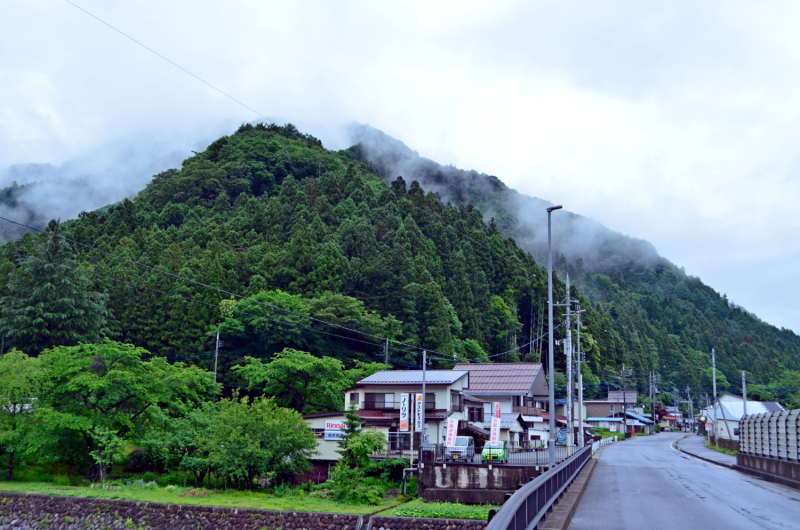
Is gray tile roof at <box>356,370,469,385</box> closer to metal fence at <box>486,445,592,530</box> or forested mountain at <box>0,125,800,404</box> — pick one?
forested mountain at <box>0,125,800,404</box>

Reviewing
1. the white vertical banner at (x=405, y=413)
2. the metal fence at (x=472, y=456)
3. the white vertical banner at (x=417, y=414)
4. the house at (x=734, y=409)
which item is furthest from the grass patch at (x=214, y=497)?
the house at (x=734, y=409)

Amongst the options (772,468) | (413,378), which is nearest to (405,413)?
(413,378)

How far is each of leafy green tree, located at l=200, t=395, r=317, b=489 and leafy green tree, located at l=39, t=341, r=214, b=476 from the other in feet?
10.4

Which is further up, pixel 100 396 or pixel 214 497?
pixel 100 396

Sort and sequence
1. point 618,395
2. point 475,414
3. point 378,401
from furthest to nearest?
point 618,395, point 475,414, point 378,401

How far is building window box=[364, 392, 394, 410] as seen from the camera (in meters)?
36.4

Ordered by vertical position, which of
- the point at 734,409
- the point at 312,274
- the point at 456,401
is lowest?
the point at 734,409

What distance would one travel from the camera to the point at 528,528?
798cm

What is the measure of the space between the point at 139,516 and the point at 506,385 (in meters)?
30.0

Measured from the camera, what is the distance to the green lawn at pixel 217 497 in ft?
75.8

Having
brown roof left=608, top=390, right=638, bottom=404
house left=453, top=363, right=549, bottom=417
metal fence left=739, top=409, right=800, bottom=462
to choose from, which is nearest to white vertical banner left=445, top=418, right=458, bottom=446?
metal fence left=739, top=409, right=800, bottom=462

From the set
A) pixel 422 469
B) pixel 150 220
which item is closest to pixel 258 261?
pixel 150 220

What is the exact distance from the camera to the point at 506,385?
1845 inches

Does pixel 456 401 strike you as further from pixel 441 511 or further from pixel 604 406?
pixel 604 406
